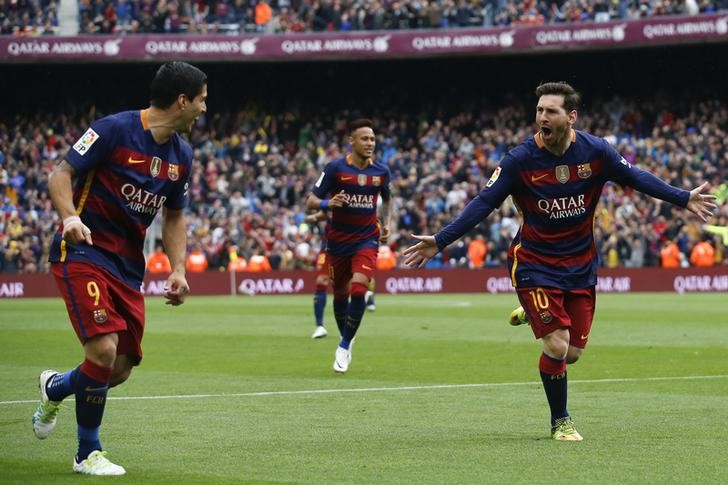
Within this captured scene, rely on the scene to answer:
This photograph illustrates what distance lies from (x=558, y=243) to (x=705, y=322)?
46.2 ft

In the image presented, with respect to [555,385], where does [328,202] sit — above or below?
above

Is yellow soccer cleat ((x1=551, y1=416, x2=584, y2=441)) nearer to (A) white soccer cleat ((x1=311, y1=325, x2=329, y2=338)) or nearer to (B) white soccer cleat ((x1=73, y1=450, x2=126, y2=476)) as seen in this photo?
(B) white soccer cleat ((x1=73, y1=450, x2=126, y2=476))

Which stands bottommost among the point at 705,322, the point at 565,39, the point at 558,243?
the point at 705,322

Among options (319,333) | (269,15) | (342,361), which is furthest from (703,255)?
(342,361)

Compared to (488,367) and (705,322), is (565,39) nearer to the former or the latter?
(705,322)

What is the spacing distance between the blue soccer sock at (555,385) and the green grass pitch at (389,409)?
24cm

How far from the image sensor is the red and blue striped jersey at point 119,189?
26.0 ft

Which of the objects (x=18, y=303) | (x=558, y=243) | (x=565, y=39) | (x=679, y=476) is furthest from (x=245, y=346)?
(x=565, y=39)

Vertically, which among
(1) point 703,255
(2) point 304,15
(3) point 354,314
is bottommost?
(1) point 703,255

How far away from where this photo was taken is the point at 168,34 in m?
45.5

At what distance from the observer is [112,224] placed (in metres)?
8.05

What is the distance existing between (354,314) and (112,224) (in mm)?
7320

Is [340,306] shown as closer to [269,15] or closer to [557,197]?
[557,197]

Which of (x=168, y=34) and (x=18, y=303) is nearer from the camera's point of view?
(x=18, y=303)
